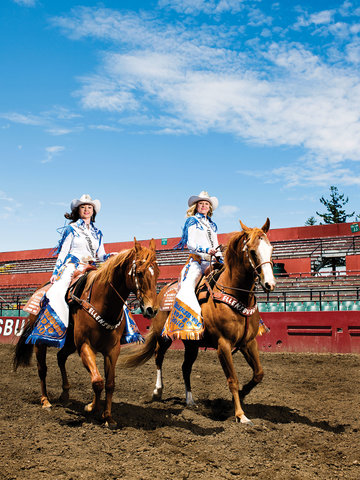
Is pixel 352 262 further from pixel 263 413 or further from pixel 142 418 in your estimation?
pixel 142 418

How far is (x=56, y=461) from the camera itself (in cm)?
390

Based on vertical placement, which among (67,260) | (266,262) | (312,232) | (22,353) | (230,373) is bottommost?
(230,373)

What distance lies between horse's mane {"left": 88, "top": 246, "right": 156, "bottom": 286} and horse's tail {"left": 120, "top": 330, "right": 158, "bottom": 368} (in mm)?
2041

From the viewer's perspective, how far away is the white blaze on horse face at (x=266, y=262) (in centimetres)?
510

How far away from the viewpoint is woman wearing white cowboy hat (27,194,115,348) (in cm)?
567

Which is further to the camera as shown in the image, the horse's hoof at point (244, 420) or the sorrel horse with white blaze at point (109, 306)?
the horse's hoof at point (244, 420)

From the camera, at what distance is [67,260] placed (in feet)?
20.7

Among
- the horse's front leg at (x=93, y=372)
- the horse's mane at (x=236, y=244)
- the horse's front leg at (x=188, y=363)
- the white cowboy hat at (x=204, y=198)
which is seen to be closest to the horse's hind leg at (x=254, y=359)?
the horse's front leg at (x=188, y=363)

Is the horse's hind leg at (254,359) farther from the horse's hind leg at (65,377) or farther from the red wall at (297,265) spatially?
the red wall at (297,265)

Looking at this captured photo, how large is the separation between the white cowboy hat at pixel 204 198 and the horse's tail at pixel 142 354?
2.26 metres

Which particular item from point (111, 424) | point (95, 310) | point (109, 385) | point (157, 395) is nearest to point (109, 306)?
point (95, 310)

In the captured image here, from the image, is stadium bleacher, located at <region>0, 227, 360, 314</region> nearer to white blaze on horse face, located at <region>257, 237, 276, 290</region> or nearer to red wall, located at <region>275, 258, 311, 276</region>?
red wall, located at <region>275, 258, 311, 276</region>

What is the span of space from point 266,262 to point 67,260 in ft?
9.24

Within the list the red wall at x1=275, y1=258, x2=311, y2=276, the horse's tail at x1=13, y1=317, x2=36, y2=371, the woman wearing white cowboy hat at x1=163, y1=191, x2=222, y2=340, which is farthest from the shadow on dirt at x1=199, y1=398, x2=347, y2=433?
the red wall at x1=275, y1=258, x2=311, y2=276
